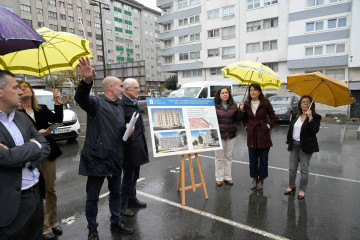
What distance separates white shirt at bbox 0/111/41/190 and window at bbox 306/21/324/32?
102 feet

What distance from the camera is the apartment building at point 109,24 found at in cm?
4641

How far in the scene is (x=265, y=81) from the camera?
184 inches

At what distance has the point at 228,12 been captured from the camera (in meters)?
32.6

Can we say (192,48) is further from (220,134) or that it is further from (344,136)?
(220,134)

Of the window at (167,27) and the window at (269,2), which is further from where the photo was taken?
the window at (167,27)

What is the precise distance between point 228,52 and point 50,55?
32133 mm

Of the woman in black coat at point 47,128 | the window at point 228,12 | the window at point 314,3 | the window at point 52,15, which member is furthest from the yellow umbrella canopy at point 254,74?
the window at point 52,15

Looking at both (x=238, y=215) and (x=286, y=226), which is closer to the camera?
(x=286, y=226)

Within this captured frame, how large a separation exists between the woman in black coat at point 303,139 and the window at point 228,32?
30.8 meters

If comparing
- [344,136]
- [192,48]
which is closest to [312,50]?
[192,48]

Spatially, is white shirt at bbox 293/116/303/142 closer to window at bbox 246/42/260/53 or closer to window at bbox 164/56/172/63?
window at bbox 246/42/260/53

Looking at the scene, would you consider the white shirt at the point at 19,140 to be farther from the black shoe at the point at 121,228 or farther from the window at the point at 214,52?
the window at the point at 214,52

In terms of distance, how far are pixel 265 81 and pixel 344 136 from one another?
7689mm

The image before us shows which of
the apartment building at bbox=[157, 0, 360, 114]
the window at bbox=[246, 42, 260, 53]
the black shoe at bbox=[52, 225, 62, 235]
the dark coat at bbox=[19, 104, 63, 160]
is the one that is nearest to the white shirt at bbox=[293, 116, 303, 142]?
the dark coat at bbox=[19, 104, 63, 160]
